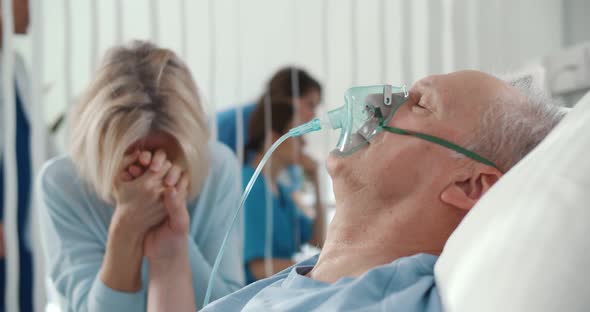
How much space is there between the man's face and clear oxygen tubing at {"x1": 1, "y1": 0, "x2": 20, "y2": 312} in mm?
950

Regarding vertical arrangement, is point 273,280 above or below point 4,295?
above

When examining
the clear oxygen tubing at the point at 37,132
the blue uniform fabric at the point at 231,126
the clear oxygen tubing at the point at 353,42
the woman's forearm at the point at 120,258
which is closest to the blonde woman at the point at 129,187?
the woman's forearm at the point at 120,258

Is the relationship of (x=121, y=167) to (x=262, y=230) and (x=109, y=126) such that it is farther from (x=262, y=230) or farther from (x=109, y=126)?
(x=262, y=230)

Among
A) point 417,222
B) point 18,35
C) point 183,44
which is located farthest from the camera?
point 183,44

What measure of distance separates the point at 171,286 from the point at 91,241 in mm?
224

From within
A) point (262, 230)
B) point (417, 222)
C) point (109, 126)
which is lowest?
point (262, 230)

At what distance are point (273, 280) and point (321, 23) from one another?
55.0 inches

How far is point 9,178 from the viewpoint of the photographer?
161cm

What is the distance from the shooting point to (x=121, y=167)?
53.2 inches

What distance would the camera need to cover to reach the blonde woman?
1311 millimetres

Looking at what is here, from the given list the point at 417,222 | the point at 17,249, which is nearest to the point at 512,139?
the point at 417,222

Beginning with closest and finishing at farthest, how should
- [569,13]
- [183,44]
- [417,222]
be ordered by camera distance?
[417,222]
[183,44]
[569,13]

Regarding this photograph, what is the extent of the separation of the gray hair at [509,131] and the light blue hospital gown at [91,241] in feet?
2.12

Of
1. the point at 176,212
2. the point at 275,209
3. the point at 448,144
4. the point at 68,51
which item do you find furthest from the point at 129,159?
the point at 275,209
